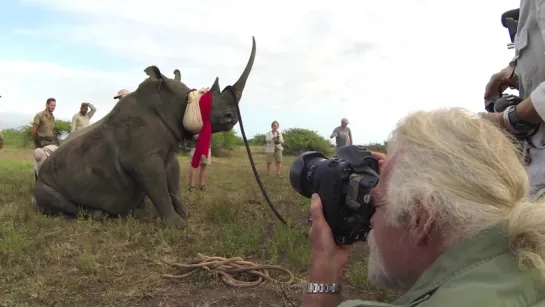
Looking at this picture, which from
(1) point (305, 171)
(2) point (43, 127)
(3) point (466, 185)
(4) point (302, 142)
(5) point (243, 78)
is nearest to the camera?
(3) point (466, 185)

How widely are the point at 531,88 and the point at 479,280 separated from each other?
154cm

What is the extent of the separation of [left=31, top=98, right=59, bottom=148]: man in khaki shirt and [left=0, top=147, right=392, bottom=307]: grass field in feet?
8.14

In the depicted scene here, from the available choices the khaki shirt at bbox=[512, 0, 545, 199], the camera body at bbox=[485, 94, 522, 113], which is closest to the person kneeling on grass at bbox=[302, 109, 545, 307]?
the khaki shirt at bbox=[512, 0, 545, 199]

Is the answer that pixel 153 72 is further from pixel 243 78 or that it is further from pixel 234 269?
pixel 234 269

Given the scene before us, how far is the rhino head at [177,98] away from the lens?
655 cm

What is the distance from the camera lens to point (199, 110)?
647 cm

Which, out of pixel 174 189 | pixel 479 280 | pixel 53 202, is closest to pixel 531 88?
pixel 479 280

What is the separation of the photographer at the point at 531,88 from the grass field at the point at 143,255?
6.47ft

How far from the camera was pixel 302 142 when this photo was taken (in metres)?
25.5

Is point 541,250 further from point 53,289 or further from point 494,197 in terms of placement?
point 53,289

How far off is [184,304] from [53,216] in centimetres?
327

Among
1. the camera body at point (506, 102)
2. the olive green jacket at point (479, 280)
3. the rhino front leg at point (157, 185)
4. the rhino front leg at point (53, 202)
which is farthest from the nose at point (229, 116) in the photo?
the olive green jacket at point (479, 280)

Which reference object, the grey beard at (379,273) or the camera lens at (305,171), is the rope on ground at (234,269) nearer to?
the camera lens at (305,171)

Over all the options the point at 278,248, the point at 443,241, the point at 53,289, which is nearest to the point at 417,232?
the point at 443,241
